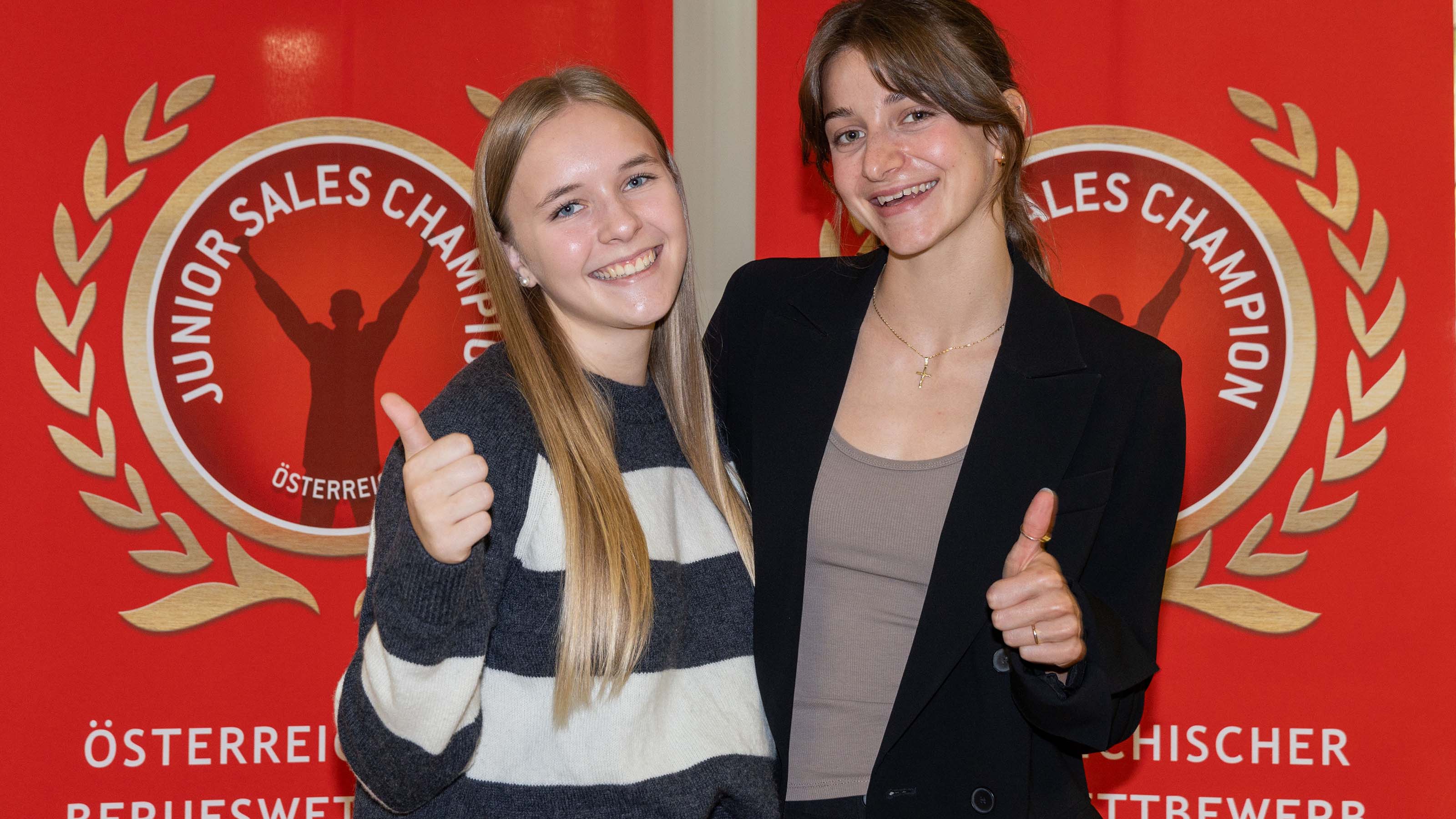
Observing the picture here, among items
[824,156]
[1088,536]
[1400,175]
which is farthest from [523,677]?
[1400,175]

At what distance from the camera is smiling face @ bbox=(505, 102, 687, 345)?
1.56 meters

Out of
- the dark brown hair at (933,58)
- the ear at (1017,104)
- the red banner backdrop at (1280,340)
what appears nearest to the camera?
the dark brown hair at (933,58)

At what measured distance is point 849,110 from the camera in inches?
70.1

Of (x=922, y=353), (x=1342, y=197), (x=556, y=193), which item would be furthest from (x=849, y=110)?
(x=1342, y=197)

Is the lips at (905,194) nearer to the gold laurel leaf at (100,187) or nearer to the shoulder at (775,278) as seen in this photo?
the shoulder at (775,278)

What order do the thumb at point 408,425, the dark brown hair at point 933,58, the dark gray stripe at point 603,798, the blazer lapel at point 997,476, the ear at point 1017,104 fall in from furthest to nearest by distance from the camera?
the ear at point 1017,104 → the dark brown hair at point 933,58 → the blazer lapel at point 997,476 → the dark gray stripe at point 603,798 → the thumb at point 408,425

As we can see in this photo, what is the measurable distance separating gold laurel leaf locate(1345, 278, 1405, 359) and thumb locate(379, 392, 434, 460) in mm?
2179

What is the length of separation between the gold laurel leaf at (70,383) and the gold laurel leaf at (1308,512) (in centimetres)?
274

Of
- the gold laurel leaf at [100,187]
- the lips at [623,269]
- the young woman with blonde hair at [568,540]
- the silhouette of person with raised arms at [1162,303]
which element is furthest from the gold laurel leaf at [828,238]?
the gold laurel leaf at [100,187]

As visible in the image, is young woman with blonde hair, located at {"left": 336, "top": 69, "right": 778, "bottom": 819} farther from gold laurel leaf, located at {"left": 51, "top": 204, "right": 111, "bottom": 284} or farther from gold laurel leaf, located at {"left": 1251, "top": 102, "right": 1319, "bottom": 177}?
gold laurel leaf, located at {"left": 1251, "top": 102, "right": 1319, "bottom": 177}

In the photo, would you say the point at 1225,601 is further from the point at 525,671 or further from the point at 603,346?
the point at 525,671

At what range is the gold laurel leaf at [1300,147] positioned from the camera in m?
2.55

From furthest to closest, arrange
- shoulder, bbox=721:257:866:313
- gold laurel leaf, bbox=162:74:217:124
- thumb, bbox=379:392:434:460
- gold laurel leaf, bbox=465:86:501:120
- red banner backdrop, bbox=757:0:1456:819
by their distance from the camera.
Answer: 1. gold laurel leaf, bbox=465:86:501:120
2. gold laurel leaf, bbox=162:74:217:124
3. red banner backdrop, bbox=757:0:1456:819
4. shoulder, bbox=721:257:866:313
5. thumb, bbox=379:392:434:460

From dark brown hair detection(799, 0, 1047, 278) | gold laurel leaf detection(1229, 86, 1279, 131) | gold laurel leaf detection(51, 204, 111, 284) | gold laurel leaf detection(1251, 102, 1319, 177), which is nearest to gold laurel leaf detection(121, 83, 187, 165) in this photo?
gold laurel leaf detection(51, 204, 111, 284)
